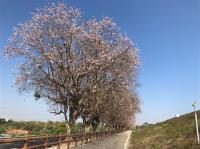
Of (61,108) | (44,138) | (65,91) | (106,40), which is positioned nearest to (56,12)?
(106,40)

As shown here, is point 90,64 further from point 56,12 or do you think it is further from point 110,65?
point 56,12

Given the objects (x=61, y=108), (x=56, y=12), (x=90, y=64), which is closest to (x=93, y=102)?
(x=61, y=108)

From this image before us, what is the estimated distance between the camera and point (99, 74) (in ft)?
119

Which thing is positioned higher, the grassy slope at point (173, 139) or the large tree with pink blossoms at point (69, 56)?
the large tree with pink blossoms at point (69, 56)

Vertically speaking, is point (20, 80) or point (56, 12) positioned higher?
point (56, 12)

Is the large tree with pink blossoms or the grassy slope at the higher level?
the large tree with pink blossoms

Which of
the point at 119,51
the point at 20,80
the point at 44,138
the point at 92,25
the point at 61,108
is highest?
the point at 92,25

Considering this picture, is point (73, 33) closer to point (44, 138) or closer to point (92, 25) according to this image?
point (92, 25)

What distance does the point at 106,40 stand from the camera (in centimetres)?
3597

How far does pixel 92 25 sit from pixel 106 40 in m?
2.24

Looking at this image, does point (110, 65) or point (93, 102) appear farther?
point (93, 102)

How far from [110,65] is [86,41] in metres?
3.65

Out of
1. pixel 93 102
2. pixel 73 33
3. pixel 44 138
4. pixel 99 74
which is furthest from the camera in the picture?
pixel 93 102

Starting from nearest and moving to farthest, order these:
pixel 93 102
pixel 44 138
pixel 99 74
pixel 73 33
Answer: pixel 44 138 < pixel 73 33 < pixel 99 74 < pixel 93 102
